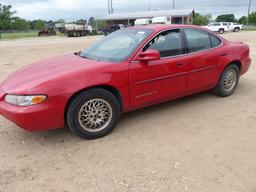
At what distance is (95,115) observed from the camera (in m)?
3.47

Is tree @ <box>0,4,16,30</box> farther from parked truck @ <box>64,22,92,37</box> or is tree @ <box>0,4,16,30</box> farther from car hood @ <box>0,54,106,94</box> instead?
car hood @ <box>0,54,106,94</box>

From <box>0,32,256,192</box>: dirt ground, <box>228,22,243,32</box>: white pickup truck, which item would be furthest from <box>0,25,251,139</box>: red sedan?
<box>228,22,243,32</box>: white pickup truck

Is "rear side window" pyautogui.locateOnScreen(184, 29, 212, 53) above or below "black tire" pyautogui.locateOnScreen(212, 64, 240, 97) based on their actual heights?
above

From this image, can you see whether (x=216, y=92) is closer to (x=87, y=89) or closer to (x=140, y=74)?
(x=140, y=74)

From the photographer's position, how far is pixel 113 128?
12.3 ft

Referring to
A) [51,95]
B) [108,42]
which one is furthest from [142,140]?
[108,42]

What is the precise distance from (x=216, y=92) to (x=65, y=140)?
10.3 ft

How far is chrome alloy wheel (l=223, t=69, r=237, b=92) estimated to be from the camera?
16.4ft

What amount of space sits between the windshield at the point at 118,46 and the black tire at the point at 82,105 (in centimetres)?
58

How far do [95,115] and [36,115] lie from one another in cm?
79

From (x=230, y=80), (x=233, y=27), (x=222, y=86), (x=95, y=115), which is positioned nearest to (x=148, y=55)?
(x=95, y=115)

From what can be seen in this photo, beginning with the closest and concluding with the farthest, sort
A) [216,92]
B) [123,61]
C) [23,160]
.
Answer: [23,160]
[123,61]
[216,92]

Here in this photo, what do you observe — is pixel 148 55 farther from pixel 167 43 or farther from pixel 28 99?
pixel 28 99

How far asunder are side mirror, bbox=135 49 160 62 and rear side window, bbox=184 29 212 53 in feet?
3.08
